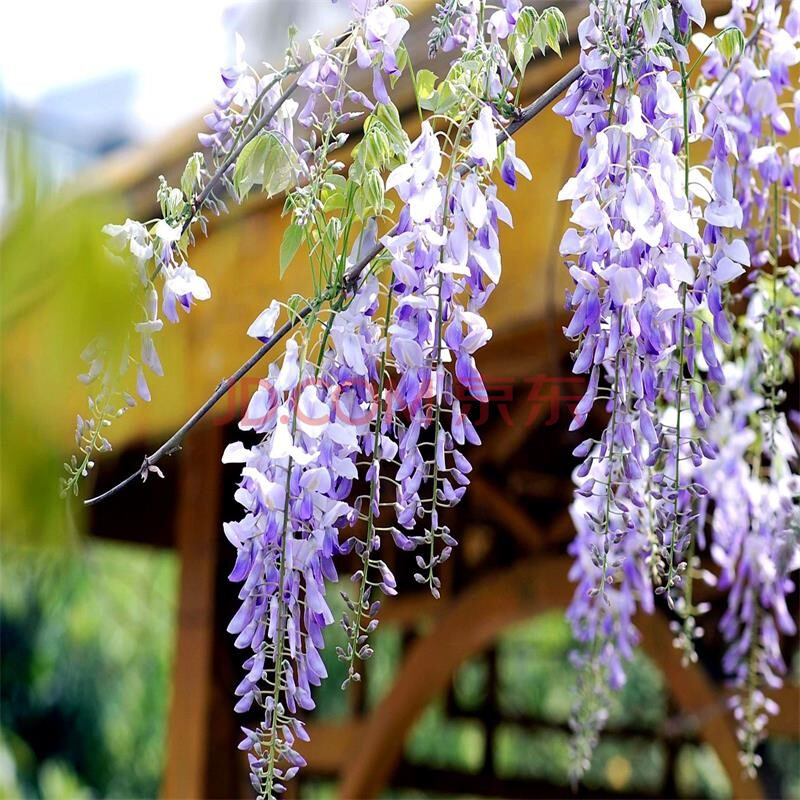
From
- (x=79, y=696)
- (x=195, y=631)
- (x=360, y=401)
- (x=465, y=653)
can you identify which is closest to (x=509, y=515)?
(x=465, y=653)

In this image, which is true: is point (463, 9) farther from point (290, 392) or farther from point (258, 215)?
point (258, 215)

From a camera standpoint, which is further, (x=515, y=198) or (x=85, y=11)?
(x=515, y=198)

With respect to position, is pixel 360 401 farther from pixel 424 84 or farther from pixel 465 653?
pixel 465 653

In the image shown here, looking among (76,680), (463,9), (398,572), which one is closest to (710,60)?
(463,9)

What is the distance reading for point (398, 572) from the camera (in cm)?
399

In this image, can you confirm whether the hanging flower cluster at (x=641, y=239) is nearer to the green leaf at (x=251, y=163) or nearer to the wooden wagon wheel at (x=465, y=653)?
the green leaf at (x=251, y=163)

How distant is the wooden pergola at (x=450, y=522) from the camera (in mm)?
1749

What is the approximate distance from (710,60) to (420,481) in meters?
0.69

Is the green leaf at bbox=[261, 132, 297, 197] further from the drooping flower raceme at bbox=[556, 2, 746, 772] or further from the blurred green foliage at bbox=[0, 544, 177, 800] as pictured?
the blurred green foliage at bbox=[0, 544, 177, 800]

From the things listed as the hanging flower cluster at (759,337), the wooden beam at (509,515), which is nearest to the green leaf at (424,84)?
the hanging flower cluster at (759,337)

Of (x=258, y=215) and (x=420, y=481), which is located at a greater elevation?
(x=258, y=215)

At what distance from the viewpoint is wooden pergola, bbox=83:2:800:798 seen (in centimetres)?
175

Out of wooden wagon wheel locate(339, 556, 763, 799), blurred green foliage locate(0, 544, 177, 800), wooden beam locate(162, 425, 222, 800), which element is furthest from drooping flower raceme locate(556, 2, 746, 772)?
blurred green foliage locate(0, 544, 177, 800)

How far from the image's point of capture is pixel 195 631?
301 centimetres
